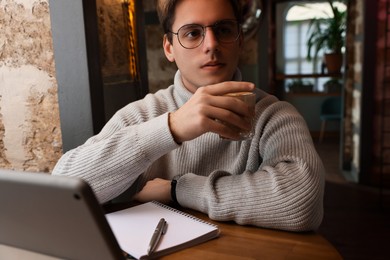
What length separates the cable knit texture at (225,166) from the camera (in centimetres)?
97

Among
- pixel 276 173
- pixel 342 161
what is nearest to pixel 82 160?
pixel 276 173

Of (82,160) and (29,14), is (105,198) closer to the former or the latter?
(82,160)

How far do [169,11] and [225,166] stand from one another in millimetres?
523

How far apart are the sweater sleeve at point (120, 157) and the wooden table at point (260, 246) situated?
276 millimetres

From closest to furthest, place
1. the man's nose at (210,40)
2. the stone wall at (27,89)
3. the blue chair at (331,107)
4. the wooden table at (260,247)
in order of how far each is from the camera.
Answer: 1. the wooden table at (260,247)
2. the man's nose at (210,40)
3. the stone wall at (27,89)
4. the blue chair at (331,107)

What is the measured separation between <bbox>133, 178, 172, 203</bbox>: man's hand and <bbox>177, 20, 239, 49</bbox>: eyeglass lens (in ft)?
1.36

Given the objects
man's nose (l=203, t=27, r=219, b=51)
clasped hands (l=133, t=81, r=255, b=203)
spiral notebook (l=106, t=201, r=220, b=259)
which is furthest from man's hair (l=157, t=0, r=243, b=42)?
spiral notebook (l=106, t=201, r=220, b=259)

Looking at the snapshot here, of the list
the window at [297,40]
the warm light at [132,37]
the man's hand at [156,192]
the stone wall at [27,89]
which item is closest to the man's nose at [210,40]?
the man's hand at [156,192]

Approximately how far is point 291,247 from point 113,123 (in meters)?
0.71

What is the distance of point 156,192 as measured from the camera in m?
1.14

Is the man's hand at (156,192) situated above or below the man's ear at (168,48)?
below

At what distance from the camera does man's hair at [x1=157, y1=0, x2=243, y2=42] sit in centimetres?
122

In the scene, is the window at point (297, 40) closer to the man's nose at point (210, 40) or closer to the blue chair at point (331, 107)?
the blue chair at point (331, 107)

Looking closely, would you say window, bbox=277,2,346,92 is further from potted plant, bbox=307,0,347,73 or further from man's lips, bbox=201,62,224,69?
man's lips, bbox=201,62,224,69
